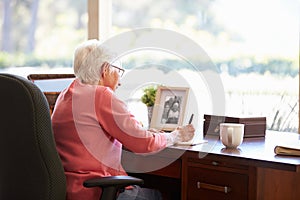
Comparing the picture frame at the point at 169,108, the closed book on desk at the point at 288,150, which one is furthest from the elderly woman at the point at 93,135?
the closed book on desk at the point at 288,150

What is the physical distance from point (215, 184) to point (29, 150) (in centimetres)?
74

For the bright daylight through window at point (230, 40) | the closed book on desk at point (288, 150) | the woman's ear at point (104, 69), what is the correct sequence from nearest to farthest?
the closed book on desk at point (288, 150)
the woman's ear at point (104, 69)
the bright daylight through window at point (230, 40)

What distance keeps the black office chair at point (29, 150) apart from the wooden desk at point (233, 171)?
0.87 feet

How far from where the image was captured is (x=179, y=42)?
3184mm

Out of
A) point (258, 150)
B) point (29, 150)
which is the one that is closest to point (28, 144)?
point (29, 150)

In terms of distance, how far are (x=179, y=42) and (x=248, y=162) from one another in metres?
1.40

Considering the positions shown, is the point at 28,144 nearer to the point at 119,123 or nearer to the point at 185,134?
the point at 119,123

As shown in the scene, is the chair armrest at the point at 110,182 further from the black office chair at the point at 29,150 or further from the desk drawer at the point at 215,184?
the desk drawer at the point at 215,184

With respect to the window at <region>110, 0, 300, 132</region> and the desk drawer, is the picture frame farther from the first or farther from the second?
the desk drawer

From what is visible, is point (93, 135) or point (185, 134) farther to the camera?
point (185, 134)

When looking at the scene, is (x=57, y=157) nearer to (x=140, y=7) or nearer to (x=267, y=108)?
(x=267, y=108)

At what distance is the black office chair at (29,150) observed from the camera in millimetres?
1851

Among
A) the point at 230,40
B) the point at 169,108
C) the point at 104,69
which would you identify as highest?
the point at 230,40

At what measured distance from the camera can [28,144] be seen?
6.15 ft
